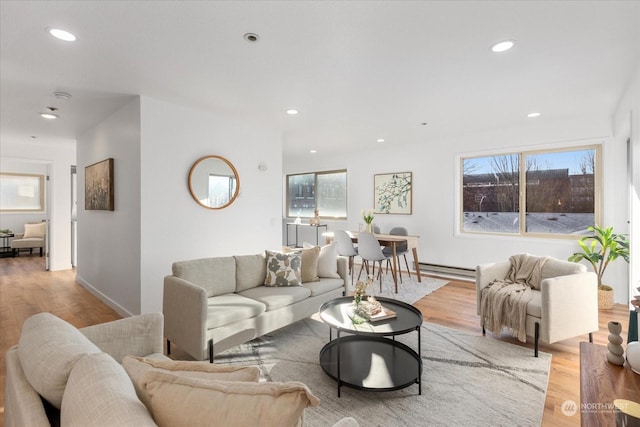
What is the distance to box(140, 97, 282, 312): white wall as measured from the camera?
3.33 metres

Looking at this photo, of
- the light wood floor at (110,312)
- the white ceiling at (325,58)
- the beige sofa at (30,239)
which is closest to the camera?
the white ceiling at (325,58)

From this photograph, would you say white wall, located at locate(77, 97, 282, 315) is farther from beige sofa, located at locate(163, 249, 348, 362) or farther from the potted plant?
the potted plant

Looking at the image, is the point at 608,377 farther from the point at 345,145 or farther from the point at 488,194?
the point at 345,145

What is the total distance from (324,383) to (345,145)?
460 cm

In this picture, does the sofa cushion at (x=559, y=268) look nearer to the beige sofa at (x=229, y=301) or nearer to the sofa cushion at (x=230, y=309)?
the beige sofa at (x=229, y=301)

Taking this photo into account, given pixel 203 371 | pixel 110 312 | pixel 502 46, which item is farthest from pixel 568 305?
pixel 110 312

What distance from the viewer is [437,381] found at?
228 cm

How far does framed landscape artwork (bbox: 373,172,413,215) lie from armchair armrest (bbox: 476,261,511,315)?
8.97ft

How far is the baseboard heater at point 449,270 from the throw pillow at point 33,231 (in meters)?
9.08

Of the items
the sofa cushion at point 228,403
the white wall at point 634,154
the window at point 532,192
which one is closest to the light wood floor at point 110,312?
the white wall at point 634,154

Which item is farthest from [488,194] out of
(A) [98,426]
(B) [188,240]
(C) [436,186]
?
(A) [98,426]

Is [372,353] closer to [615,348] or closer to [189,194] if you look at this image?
[615,348]

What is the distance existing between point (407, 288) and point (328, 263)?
67.1 inches

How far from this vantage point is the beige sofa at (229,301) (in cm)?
237
